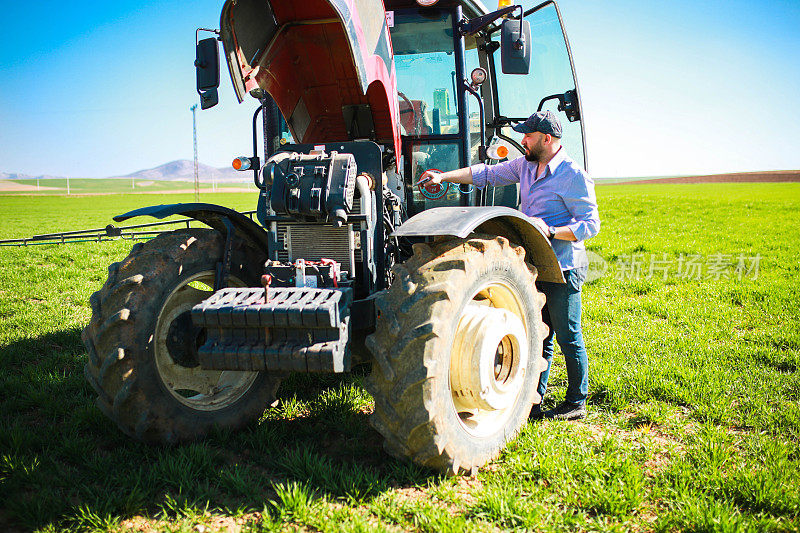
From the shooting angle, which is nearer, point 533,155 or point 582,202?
point 582,202

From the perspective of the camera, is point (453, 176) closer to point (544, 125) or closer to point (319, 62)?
point (544, 125)

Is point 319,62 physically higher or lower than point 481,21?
lower

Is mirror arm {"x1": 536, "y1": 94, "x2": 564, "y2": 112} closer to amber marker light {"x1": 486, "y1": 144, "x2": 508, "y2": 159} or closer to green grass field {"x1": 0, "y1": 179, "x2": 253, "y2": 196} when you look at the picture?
amber marker light {"x1": 486, "y1": 144, "x2": 508, "y2": 159}

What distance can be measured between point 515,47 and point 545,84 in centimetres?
197

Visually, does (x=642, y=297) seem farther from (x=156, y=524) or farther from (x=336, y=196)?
(x=156, y=524)

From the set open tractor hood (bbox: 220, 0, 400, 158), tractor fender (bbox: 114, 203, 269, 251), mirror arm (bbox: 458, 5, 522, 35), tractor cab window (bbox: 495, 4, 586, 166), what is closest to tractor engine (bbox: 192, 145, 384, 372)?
tractor fender (bbox: 114, 203, 269, 251)

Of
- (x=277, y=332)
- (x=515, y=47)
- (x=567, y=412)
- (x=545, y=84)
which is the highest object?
(x=545, y=84)

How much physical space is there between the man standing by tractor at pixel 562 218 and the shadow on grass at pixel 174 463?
1385 mm

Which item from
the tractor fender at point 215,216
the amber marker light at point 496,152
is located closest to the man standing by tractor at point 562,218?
the amber marker light at point 496,152

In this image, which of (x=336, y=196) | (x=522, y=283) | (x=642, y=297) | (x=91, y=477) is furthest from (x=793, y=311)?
(x=91, y=477)

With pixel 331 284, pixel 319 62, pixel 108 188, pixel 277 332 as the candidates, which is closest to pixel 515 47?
pixel 319 62

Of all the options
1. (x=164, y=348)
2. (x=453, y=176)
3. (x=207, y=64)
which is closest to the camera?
(x=164, y=348)

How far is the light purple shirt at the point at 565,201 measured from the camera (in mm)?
3729

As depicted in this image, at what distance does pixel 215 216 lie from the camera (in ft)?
12.0
